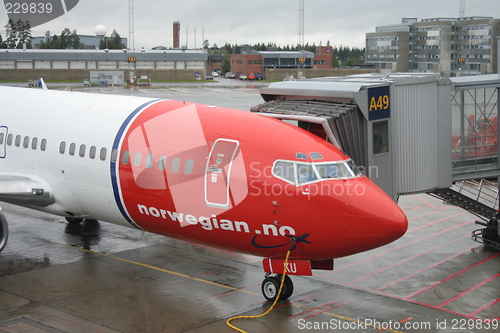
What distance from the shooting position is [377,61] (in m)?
103

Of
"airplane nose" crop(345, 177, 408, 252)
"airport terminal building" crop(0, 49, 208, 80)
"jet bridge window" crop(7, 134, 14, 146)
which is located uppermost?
"airport terminal building" crop(0, 49, 208, 80)

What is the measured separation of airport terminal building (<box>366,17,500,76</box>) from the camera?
283 feet

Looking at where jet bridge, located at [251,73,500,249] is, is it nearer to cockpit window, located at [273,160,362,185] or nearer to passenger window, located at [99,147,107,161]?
cockpit window, located at [273,160,362,185]

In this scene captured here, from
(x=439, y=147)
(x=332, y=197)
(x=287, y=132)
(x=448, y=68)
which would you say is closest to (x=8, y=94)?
(x=287, y=132)

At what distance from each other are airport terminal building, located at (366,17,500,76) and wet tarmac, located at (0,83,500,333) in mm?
67051

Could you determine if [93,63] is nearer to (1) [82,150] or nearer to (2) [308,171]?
(1) [82,150]

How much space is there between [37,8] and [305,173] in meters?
14.0

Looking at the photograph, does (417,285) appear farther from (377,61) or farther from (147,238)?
(377,61)

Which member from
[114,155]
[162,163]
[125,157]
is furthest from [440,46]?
[162,163]

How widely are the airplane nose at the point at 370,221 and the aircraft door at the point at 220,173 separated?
3.09m

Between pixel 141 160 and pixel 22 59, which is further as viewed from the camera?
pixel 22 59

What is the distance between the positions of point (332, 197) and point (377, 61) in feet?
303

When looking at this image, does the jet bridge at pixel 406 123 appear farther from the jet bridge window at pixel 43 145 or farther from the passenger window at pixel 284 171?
the jet bridge window at pixel 43 145
